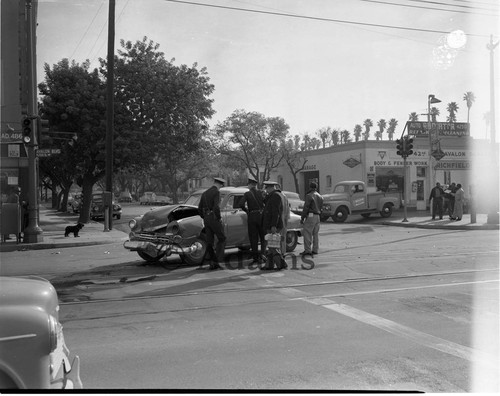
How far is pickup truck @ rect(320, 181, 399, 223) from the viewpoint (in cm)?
2428

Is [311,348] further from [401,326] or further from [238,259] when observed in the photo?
[238,259]

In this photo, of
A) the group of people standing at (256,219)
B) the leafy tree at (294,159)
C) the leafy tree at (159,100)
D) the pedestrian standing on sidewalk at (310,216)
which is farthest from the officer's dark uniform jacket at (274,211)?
the leafy tree at (294,159)

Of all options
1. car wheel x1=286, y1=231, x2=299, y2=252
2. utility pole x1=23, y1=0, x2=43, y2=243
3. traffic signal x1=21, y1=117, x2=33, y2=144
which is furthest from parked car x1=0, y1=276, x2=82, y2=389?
utility pole x1=23, y1=0, x2=43, y2=243

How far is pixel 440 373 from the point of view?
429 centimetres

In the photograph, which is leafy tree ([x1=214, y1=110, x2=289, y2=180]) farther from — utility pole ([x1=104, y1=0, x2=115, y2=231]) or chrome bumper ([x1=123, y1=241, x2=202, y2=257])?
chrome bumper ([x1=123, y1=241, x2=202, y2=257])

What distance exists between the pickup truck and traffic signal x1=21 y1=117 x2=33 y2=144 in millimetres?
13858

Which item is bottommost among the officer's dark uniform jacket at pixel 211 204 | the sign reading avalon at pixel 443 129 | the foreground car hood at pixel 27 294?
the foreground car hood at pixel 27 294

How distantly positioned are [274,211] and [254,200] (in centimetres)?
73

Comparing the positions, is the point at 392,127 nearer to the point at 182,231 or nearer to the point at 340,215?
the point at 340,215

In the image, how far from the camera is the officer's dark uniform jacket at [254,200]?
10.5 meters

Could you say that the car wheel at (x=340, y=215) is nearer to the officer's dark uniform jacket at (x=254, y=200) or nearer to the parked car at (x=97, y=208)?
the parked car at (x=97, y=208)

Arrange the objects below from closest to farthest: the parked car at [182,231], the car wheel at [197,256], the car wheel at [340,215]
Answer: the parked car at [182,231] < the car wheel at [197,256] < the car wheel at [340,215]

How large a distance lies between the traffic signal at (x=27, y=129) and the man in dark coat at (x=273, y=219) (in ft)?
28.4

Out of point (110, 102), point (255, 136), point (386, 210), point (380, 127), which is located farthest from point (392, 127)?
point (110, 102)
